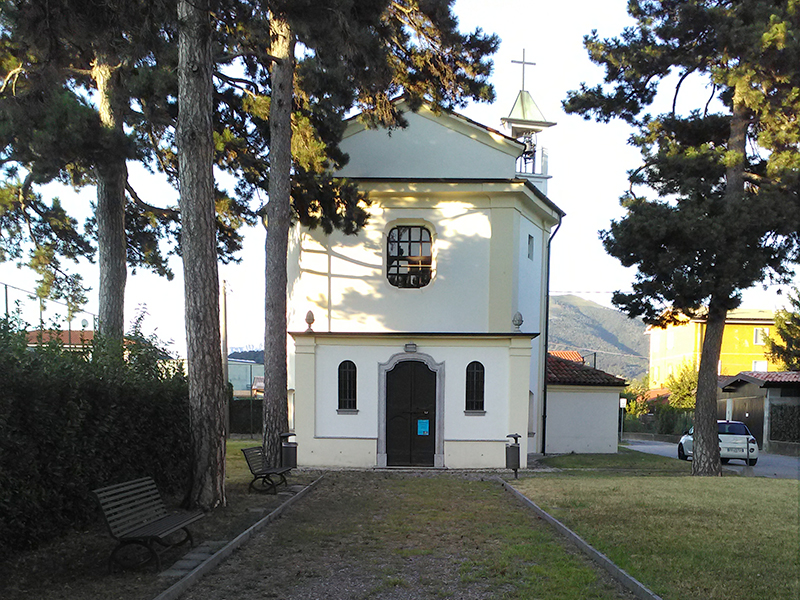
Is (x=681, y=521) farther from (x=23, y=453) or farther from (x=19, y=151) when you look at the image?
(x=19, y=151)

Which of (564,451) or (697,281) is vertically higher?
(697,281)

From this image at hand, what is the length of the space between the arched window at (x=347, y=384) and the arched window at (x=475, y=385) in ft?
10.2

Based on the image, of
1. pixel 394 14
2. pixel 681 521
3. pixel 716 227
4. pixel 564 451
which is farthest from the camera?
pixel 564 451

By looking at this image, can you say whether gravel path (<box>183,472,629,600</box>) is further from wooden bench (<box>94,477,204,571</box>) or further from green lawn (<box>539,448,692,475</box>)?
green lawn (<box>539,448,692,475</box>)

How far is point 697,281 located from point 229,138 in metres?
11.5

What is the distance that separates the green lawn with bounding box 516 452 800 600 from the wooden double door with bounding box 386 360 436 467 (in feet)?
13.9

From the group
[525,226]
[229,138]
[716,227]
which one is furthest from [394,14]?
[716,227]

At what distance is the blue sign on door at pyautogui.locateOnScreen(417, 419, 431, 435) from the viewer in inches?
795

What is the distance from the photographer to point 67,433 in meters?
8.56

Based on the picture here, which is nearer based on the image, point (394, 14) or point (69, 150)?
point (69, 150)

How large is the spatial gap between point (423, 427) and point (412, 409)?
1.86 ft

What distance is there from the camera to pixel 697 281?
698 inches

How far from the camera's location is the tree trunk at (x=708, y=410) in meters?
18.8

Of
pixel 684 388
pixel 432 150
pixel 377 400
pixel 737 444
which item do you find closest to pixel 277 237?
pixel 377 400
